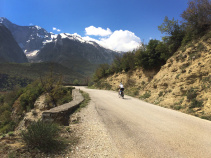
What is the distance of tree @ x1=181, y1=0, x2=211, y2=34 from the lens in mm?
11351

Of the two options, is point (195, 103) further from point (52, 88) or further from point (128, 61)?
point (128, 61)

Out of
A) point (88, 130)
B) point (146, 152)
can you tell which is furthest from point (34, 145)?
point (146, 152)

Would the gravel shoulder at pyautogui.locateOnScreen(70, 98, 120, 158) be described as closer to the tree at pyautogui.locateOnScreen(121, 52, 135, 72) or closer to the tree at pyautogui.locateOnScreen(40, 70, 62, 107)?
the tree at pyautogui.locateOnScreen(40, 70, 62, 107)

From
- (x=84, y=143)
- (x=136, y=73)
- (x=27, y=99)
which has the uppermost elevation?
(x=136, y=73)

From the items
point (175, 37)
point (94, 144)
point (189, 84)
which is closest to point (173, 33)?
point (175, 37)

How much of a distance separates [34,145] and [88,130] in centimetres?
198

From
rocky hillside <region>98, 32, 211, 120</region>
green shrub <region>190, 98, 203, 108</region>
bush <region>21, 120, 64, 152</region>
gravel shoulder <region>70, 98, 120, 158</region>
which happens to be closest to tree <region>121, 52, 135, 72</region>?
rocky hillside <region>98, 32, 211, 120</region>

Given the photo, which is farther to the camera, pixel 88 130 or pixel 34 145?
pixel 88 130

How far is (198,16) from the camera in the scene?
11852mm

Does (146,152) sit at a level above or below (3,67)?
below

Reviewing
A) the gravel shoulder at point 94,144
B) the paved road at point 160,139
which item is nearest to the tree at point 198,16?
the paved road at point 160,139

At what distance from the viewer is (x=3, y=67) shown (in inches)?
3748

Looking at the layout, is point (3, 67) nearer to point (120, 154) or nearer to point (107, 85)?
point (107, 85)

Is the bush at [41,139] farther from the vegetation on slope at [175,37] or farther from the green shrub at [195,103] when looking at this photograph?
the vegetation on slope at [175,37]
